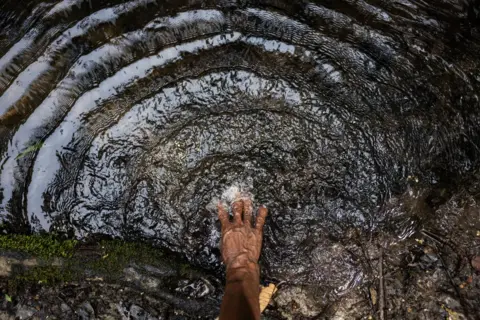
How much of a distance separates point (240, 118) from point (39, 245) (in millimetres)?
1899

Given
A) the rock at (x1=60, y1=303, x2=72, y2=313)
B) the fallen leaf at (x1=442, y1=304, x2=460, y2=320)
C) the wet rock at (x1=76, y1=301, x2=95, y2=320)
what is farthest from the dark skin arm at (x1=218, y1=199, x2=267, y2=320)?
the fallen leaf at (x1=442, y1=304, x2=460, y2=320)

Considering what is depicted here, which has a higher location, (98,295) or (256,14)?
(256,14)

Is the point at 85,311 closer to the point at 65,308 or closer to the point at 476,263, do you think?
the point at 65,308

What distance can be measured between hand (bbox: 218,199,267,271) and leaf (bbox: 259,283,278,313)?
0.63ft

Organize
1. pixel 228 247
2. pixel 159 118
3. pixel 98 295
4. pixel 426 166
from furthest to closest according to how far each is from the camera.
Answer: pixel 159 118 → pixel 426 166 → pixel 228 247 → pixel 98 295

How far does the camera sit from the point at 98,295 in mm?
2539

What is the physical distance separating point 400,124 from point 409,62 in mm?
575

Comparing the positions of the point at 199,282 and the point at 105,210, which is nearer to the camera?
the point at 199,282

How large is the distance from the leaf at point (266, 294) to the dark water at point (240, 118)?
5.2 inches

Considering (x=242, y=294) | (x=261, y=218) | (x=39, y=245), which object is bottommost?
(x=242, y=294)

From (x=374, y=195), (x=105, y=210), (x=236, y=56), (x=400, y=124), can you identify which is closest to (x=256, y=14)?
(x=236, y=56)

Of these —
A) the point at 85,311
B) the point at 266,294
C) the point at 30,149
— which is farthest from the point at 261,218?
the point at 30,149

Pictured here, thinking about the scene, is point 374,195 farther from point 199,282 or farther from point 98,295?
point 98,295

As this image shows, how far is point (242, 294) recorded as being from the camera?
233cm
